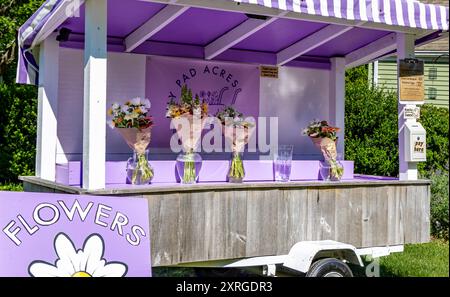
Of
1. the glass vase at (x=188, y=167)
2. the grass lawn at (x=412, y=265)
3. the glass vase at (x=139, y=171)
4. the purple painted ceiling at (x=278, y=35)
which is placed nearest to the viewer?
the glass vase at (x=139, y=171)

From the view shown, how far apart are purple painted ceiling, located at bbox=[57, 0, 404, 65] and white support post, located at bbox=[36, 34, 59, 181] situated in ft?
0.58

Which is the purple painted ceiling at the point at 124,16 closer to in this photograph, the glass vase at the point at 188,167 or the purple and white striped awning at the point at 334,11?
the purple and white striped awning at the point at 334,11

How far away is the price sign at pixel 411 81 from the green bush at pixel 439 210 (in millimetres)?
3515

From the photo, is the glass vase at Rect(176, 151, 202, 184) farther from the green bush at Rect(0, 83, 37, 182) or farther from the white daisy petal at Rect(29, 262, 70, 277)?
the green bush at Rect(0, 83, 37, 182)

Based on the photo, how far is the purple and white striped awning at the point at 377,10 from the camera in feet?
12.7

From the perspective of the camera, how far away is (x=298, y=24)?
5.14 metres

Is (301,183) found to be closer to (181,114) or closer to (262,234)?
(262,234)

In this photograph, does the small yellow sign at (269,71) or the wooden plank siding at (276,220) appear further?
the small yellow sign at (269,71)

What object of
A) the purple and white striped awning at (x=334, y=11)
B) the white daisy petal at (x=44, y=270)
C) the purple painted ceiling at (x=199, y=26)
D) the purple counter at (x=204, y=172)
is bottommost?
the white daisy petal at (x=44, y=270)

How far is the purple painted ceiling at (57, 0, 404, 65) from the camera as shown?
15.1 feet

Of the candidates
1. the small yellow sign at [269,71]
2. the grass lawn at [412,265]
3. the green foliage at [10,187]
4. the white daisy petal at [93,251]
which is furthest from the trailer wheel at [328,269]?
the green foliage at [10,187]

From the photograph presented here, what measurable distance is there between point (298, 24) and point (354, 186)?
5.03ft
